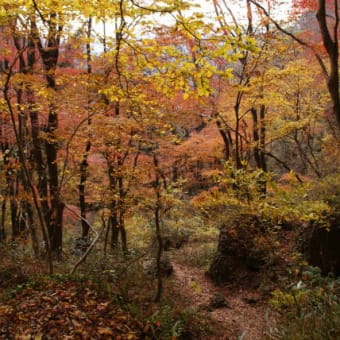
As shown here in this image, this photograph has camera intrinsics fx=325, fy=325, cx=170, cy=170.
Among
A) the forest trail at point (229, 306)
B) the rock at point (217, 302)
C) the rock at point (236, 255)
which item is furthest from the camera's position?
the rock at point (236, 255)

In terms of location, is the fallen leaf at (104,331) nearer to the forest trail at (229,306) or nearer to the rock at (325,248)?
the forest trail at (229,306)

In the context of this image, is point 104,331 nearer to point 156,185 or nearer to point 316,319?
point 316,319

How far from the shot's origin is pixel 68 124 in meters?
9.70

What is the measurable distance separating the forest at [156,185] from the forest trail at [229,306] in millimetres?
53

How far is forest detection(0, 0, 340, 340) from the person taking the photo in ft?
14.8

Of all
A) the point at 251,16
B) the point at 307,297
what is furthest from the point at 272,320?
the point at 251,16

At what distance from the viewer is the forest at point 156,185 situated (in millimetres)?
4504

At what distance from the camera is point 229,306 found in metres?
9.16

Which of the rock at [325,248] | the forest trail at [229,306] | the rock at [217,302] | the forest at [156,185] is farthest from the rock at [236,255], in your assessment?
the rock at [325,248]

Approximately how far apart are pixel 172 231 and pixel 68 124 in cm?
921

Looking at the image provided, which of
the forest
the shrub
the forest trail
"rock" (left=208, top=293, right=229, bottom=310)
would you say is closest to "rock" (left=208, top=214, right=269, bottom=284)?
the forest

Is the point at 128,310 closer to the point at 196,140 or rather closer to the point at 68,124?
the point at 68,124

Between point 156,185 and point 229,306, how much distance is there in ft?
14.0

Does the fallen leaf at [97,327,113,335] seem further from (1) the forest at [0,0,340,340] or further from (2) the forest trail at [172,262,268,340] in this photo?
(2) the forest trail at [172,262,268,340]
